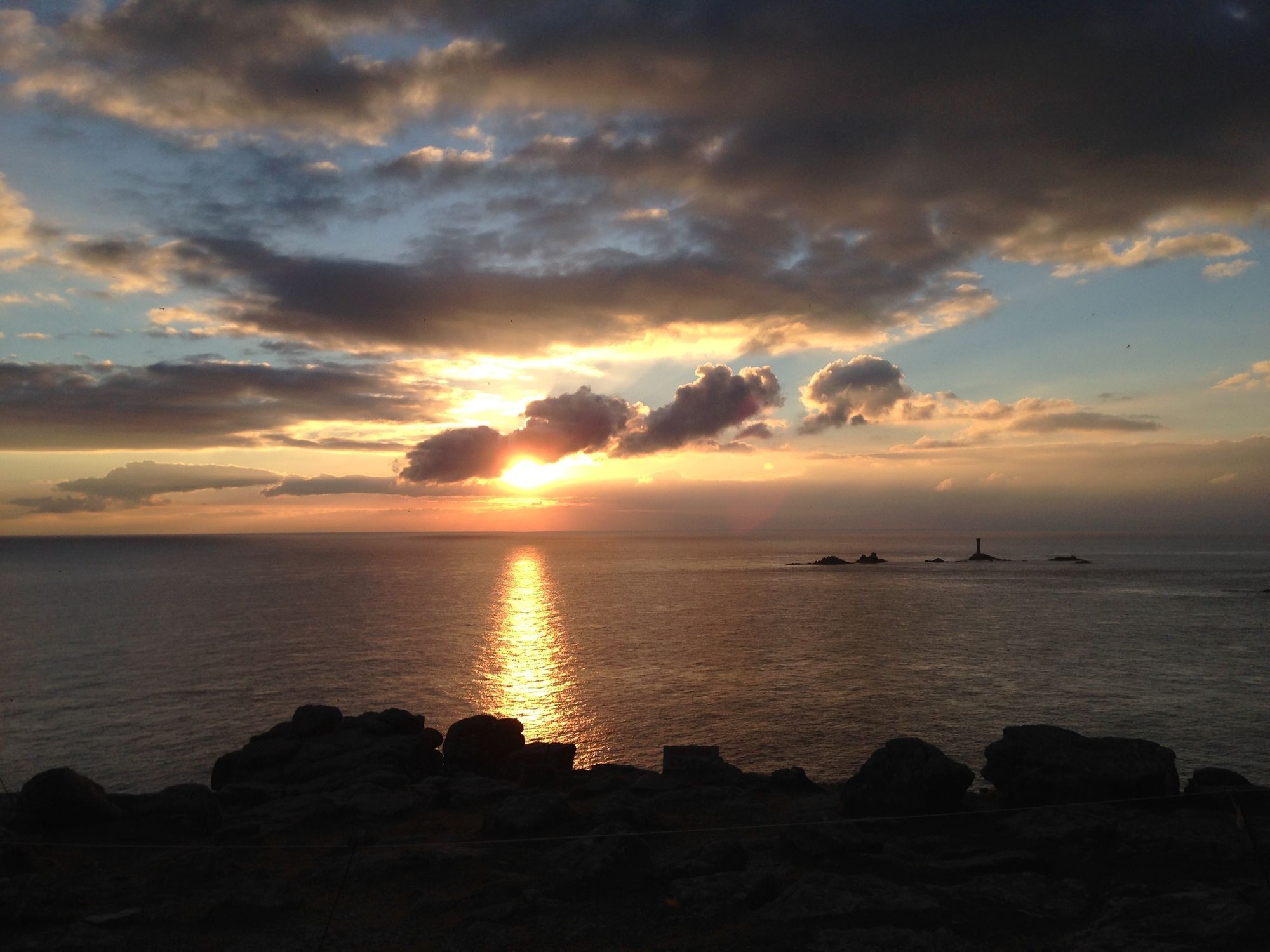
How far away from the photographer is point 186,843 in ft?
65.4

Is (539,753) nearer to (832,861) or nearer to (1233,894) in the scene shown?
(832,861)

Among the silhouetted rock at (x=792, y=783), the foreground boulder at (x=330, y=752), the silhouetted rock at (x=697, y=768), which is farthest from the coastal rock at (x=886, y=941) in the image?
the foreground boulder at (x=330, y=752)

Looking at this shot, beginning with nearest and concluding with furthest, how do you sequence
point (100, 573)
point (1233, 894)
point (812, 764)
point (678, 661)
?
point (1233, 894), point (812, 764), point (678, 661), point (100, 573)

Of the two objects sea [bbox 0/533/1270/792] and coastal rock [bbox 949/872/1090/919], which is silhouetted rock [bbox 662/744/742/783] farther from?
coastal rock [bbox 949/872/1090/919]

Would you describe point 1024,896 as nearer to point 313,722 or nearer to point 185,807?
point 185,807

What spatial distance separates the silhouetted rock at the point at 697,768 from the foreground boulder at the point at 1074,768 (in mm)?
8493

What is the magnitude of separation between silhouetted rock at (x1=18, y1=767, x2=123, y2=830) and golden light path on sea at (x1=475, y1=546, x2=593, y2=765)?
20772 mm

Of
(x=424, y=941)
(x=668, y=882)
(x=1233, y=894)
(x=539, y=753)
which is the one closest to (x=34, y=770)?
(x=539, y=753)

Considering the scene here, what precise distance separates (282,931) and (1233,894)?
17.2 m

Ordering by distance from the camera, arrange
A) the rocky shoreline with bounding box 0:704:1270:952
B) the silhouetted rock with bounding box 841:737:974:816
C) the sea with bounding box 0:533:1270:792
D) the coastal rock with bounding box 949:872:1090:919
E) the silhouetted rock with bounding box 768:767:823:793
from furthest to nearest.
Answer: the sea with bounding box 0:533:1270:792 < the silhouetted rock with bounding box 768:767:823:793 < the silhouetted rock with bounding box 841:737:974:816 < the coastal rock with bounding box 949:872:1090:919 < the rocky shoreline with bounding box 0:704:1270:952

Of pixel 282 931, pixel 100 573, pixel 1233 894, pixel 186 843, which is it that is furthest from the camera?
pixel 100 573

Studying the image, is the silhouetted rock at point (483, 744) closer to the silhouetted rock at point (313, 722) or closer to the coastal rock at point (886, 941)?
the silhouetted rock at point (313, 722)

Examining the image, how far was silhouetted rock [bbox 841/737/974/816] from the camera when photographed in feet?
64.9

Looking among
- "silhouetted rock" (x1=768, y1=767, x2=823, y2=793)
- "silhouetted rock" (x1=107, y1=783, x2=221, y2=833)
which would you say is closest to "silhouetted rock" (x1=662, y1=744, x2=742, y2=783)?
"silhouetted rock" (x1=768, y1=767, x2=823, y2=793)
